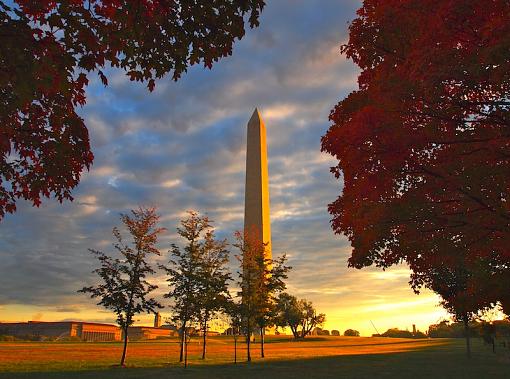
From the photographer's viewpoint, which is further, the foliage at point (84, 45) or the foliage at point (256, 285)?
the foliage at point (256, 285)

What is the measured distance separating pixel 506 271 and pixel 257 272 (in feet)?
65.6

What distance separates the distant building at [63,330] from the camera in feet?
293

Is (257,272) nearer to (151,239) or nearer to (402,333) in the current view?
(151,239)

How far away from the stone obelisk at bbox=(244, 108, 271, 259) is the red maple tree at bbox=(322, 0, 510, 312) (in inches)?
1183

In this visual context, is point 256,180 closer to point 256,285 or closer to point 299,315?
point 256,285

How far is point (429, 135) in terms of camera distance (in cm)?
1005

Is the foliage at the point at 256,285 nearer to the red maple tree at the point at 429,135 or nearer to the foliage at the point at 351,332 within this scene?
the red maple tree at the point at 429,135

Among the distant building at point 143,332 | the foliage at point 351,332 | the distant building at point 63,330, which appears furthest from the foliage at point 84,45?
the foliage at point 351,332

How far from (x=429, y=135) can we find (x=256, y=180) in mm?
33242

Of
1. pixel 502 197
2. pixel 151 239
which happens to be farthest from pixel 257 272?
pixel 502 197

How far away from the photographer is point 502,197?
10602 mm

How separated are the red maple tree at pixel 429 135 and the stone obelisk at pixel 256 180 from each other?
30045 mm

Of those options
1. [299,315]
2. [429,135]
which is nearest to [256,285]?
[429,135]

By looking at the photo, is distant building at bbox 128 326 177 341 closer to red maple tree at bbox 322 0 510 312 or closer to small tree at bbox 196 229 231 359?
small tree at bbox 196 229 231 359
